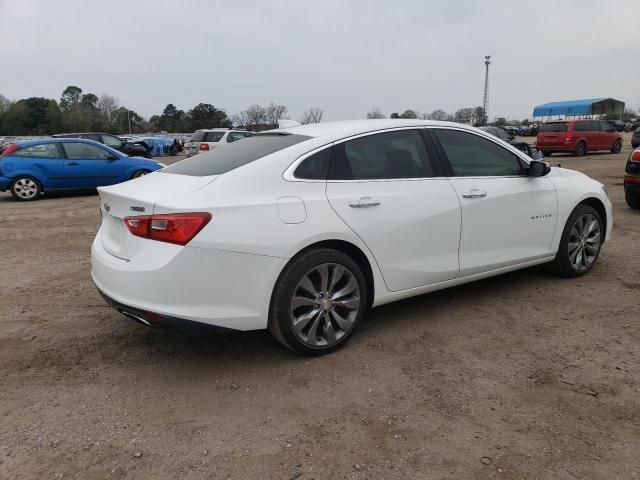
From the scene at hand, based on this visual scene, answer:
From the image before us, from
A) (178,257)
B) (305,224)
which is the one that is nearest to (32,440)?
(178,257)

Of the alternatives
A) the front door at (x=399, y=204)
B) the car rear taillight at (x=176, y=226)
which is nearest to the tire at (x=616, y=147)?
the front door at (x=399, y=204)

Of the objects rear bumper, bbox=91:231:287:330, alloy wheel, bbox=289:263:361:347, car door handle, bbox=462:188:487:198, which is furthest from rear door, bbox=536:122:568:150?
rear bumper, bbox=91:231:287:330

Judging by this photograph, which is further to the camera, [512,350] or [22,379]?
[512,350]

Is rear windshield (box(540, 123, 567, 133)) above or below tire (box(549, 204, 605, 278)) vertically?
above

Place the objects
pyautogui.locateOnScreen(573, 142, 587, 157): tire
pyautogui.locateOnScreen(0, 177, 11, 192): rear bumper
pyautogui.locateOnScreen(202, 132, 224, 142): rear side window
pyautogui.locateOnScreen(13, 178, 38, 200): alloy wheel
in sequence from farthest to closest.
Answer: pyautogui.locateOnScreen(573, 142, 587, 157): tire, pyautogui.locateOnScreen(202, 132, 224, 142): rear side window, pyautogui.locateOnScreen(13, 178, 38, 200): alloy wheel, pyautogui.locateOnScreen(0, 177, 11, 192): rear bumper

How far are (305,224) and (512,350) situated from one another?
5.62ft

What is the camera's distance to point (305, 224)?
132 inches

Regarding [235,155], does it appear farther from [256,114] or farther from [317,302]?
[256,114]

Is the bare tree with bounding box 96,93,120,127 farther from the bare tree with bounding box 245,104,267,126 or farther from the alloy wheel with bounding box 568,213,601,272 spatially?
the alloy wheel with bounding box 568,213,601,272

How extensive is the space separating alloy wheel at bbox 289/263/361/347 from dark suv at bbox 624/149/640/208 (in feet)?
22.4

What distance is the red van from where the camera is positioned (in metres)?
22.4

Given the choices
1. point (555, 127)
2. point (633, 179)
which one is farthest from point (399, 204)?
point (555, 127)

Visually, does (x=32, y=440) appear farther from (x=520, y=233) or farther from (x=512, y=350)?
(x=520, y=233)

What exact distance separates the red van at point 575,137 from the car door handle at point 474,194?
67.5 ft
